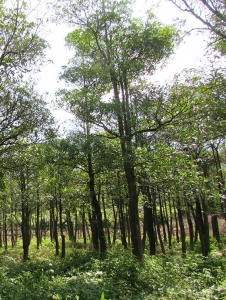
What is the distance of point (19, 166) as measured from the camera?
32.1ft

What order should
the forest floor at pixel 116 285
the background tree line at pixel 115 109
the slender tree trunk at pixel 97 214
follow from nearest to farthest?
the forest floor at pixel 116 285, the background tree line at pixel 115 109, the slender tree trunk at pixel 97 214

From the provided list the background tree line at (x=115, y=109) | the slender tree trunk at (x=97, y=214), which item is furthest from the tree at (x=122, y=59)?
the slender tree trunk at (x=97, y=214)

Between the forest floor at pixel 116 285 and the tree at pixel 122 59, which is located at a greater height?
the tree at pixel 122 59

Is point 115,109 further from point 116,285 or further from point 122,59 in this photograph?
point 116,285

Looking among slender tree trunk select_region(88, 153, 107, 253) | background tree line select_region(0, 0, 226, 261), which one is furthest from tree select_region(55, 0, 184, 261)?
slender tree trunk select_region(88, 153, 107, 253)

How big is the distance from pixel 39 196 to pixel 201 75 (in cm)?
1584

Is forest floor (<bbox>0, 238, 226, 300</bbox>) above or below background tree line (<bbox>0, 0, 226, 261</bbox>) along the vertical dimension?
below

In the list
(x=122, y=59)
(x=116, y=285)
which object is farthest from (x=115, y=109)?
(x=116, y=285)

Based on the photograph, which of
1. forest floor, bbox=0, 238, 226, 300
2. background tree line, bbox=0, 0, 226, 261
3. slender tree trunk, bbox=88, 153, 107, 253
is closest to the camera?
forest floor, bbox=0, 238, 226, 300

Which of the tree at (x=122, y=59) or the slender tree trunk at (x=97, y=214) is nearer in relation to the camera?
the tree at (x=122, y=59)

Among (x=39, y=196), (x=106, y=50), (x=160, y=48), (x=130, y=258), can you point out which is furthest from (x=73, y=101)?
(x=39, y=196)

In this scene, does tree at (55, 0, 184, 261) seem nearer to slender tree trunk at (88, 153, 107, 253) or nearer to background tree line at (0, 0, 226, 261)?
background tree line at (0, 0, 226, 261)

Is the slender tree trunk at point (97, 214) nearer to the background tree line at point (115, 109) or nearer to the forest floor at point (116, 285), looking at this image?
the background tree line at point (115, 109)

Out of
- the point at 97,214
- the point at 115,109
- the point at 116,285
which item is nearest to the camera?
the point at 116,285
